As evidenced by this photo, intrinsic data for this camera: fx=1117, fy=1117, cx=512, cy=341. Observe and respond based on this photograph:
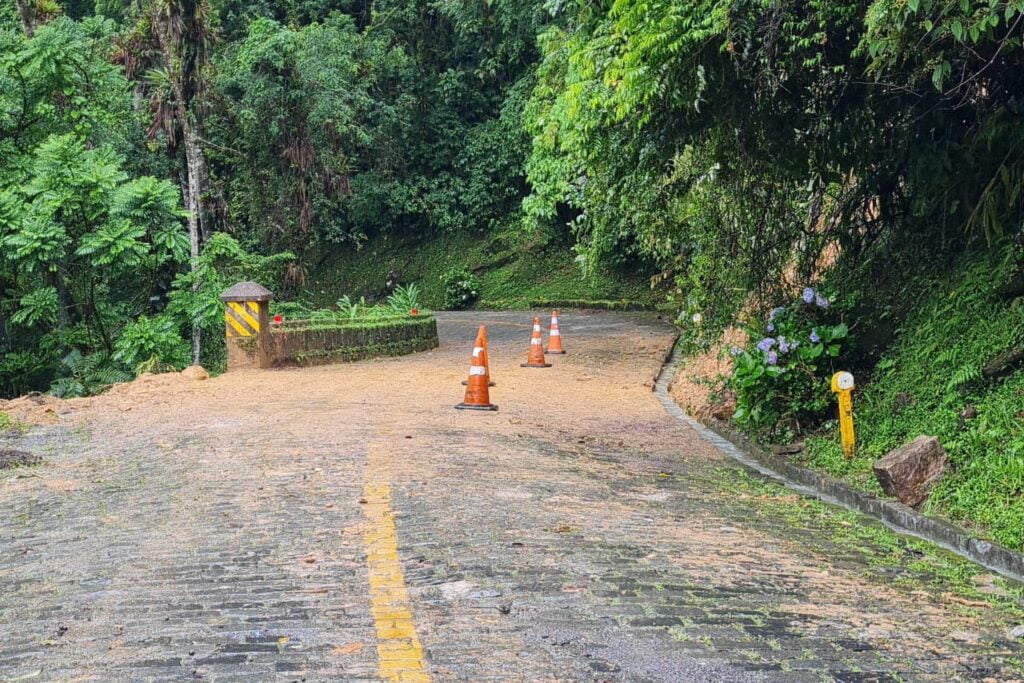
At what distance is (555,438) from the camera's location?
10852 millimetres

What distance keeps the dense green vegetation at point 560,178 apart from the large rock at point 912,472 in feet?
0.70

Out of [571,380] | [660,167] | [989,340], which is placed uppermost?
[660,167]

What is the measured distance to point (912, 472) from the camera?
795 cm

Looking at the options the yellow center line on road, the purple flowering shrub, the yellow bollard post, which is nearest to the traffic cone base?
the purple flowering shrub

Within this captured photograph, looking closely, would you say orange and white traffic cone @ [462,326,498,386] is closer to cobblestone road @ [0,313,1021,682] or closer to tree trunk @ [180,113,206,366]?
cobblestone road @ [0,313,1021,682]

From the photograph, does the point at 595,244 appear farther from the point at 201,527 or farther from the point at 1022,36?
the point at 201,527

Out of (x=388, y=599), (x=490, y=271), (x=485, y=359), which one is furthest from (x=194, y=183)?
(x=388, y=599)

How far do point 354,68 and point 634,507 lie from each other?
26.7 metres

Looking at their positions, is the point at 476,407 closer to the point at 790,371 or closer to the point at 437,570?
the point at 790,371

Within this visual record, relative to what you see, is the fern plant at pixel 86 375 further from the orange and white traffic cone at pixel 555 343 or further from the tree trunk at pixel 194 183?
the orange and white traffic cone at pixel 555 343

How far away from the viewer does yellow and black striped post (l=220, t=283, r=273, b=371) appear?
690 inches

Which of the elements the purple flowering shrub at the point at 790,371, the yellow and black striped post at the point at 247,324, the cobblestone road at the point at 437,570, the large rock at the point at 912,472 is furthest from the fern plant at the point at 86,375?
the large rock at the point at 912,472

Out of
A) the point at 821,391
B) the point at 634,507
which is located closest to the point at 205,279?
the point at 821,391

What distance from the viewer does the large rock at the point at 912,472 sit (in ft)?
25.9
